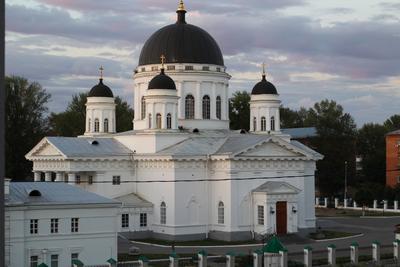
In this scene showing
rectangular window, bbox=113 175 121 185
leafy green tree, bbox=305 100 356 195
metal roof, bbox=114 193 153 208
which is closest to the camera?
metal roof, bbox=114 193 153 208

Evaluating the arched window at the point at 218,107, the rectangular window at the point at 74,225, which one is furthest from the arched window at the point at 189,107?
the rectangular window at the point at 74,225

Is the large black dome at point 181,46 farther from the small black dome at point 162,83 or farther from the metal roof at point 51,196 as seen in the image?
the metal roof at point 51,196

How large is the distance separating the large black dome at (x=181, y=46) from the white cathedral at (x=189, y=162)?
2.4 inches

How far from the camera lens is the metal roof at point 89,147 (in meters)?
38.5

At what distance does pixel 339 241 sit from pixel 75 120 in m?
40.2

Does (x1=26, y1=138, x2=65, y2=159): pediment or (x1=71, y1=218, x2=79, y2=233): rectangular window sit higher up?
(x1=26, y1=138, x2=65, y2=159): pediment

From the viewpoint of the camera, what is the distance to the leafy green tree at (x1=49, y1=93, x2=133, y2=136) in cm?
6931

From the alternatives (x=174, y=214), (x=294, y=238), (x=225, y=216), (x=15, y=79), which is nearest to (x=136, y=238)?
(x=174, y=214)

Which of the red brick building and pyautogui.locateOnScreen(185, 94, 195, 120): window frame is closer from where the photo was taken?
pyautogui.locateOnScreen(185, 94, 195, 120): window frame

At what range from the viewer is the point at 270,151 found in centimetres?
3784

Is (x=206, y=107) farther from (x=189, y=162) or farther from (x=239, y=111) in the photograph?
(x=239, y=111)

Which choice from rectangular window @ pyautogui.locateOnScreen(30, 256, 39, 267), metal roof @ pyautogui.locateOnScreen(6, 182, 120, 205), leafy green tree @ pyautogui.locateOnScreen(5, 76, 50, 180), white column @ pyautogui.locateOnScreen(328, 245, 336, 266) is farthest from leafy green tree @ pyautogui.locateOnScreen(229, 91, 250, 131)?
rectangular window @ pyautogui.locateOnScreen(30, 256, 39, 267)

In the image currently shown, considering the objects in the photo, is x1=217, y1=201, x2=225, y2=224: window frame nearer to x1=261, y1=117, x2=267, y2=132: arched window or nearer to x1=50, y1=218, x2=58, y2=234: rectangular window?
x1=261, y1=117, x2=267, y2=132: arched window

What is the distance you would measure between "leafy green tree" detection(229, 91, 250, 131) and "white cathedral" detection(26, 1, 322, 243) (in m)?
26.6
